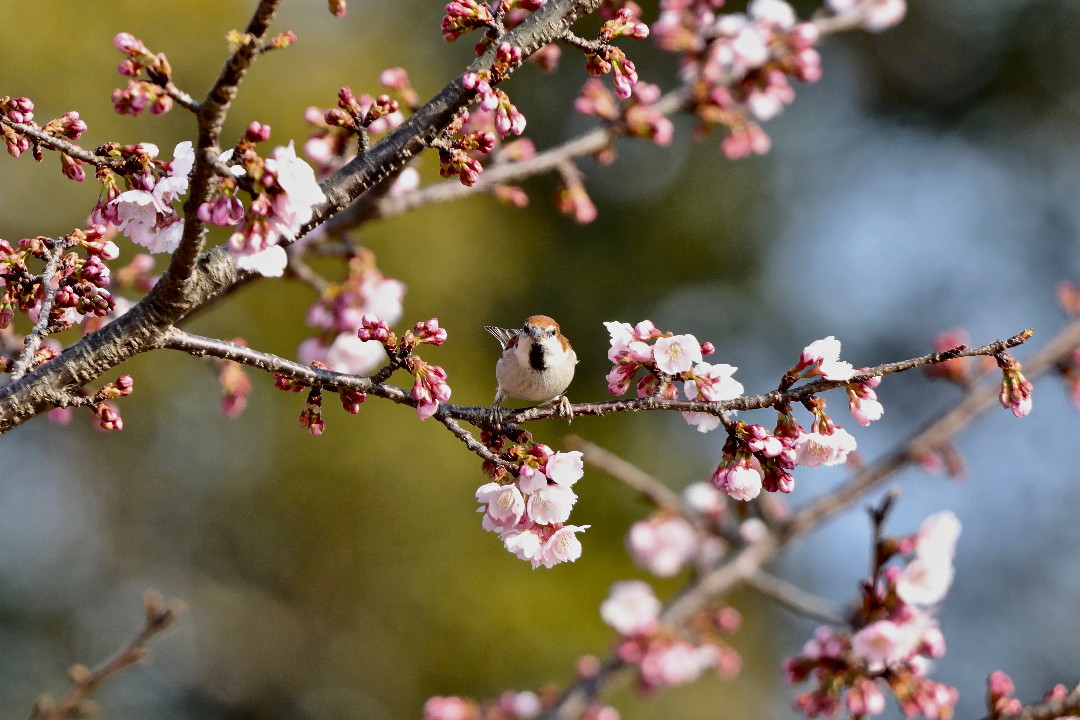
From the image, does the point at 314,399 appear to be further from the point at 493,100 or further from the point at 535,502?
Result: the point at 493,100

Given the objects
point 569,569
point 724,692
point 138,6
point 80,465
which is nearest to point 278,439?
point 80,465

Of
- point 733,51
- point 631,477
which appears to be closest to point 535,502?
point 631,477

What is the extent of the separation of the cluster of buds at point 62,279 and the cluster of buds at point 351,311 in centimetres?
104

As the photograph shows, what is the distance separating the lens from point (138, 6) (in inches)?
290

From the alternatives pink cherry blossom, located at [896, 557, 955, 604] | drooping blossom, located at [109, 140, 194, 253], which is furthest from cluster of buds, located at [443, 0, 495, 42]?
pink cherry blossom, located at [896, 557, 955, 604]

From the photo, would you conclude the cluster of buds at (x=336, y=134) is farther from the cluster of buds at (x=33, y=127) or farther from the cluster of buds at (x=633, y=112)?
the cluster of buds at (x=33, y=127)

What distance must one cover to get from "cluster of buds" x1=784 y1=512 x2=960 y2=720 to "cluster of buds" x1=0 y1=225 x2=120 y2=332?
1.81 meters

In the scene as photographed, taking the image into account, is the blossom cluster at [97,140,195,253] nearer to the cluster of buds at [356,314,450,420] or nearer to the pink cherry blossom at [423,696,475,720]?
the cluster of buds at [356,314,450,420]

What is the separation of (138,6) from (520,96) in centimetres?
515

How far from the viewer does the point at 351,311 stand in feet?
9.04

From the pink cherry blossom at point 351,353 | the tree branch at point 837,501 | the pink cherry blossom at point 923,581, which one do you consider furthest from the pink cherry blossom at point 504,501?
the tree branch at point 837,501

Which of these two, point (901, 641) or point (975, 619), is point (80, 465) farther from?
point (975, 619)

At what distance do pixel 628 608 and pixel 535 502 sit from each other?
107 inches

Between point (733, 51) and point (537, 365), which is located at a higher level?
point (733, 51)
